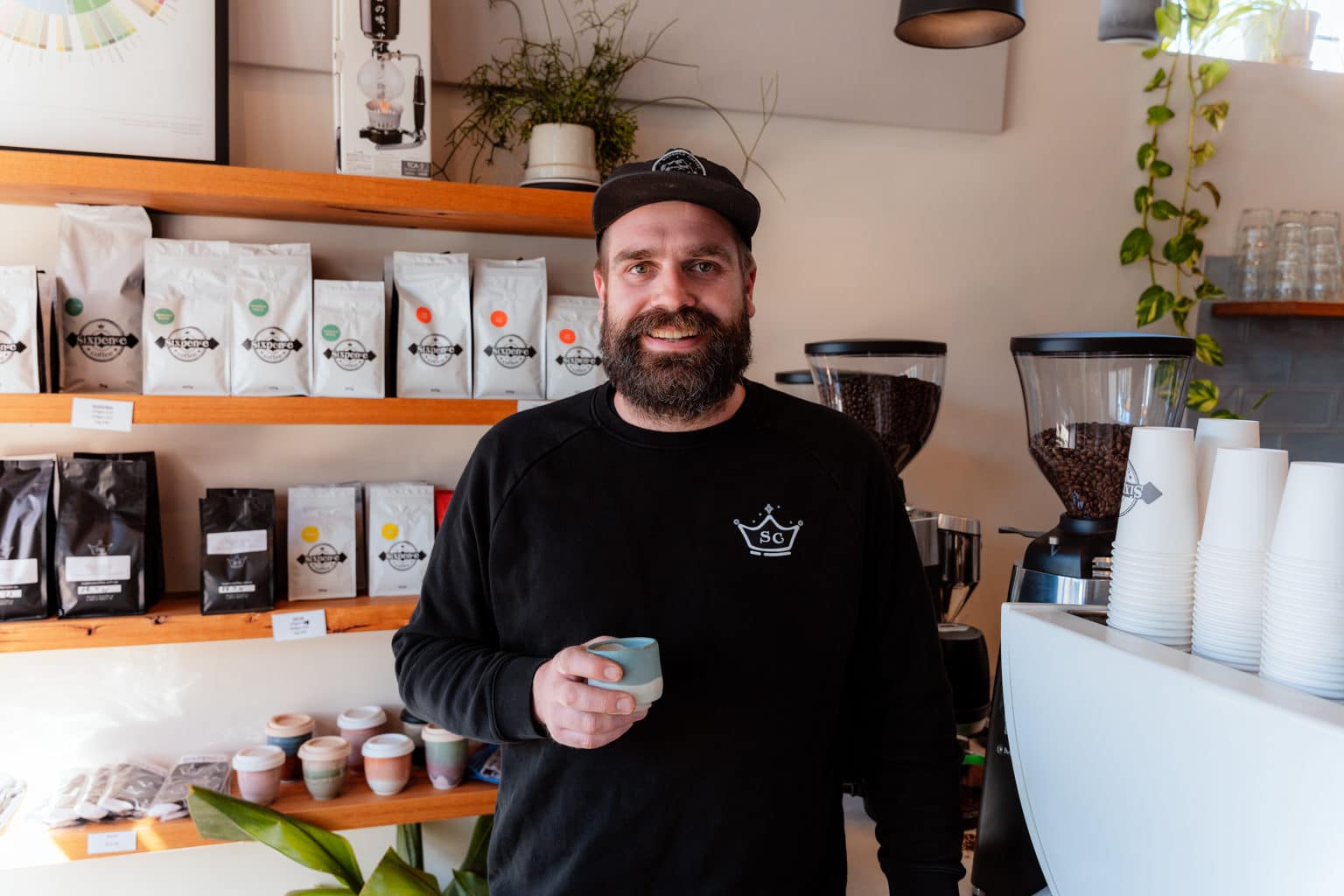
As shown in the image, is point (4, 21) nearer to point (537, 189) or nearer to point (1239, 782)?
point (537, 189)

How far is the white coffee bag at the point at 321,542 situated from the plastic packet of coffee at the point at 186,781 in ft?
1.29

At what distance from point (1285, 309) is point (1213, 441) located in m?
1.57

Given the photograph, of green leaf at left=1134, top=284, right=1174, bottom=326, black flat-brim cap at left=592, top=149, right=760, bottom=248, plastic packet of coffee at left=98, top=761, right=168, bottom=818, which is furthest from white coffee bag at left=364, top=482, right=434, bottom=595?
green leaf at left=1134, top=284, right=1174, bottom=326

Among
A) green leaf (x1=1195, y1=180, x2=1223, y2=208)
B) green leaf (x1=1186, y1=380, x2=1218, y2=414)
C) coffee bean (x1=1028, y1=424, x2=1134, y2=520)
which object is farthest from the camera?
green leaf (x1=1195, y1=180, x2=1223, y2=208)

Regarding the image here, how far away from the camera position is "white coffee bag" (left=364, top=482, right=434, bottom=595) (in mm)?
1866

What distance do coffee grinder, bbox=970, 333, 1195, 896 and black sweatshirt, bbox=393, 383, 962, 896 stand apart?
0.24ft

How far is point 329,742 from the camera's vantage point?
1.83 m

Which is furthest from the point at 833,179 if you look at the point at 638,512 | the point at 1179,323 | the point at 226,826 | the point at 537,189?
the point at 226,826

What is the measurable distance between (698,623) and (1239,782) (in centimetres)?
64

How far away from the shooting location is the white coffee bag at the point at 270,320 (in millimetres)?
1728

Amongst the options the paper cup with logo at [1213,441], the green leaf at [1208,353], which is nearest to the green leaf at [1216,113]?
the green leaf at [1208,353]

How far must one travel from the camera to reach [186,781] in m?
1.80

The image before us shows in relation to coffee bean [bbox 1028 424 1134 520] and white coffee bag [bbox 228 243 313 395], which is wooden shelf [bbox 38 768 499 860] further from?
coffee bean [bbox 1028 424 1134 520]

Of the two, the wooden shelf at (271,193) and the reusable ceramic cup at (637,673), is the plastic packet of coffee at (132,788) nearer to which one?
the wooden shelf at (271,193)
